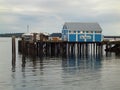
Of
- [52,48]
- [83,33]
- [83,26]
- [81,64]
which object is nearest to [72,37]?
[83,33]

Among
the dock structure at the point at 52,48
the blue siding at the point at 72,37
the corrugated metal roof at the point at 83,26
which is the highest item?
the corrugated metal roof at the point at 83,26

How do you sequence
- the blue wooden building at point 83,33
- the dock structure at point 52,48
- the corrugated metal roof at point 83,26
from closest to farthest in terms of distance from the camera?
the dock structure at point 52,48 → the blue wooden building at point 83,33 → the corrugated metal roof at point 83,26

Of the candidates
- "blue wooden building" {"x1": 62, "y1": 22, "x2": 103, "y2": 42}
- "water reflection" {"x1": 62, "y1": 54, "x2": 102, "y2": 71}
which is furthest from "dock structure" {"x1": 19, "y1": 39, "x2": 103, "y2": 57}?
"water reflection" {"x1": 62, "y1": 54, "x2": 102, "y2": 71}

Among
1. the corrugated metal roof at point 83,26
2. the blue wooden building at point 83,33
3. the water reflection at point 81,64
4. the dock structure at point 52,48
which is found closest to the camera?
the water reflection at point 81,64

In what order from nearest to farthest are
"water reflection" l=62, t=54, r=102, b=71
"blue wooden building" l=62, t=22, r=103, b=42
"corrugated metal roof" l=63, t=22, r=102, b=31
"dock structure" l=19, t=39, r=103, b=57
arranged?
"water reflection" l=62, t=54, r=102, b=71
"dock structure" l=19, t=39, r=103, b=57
"blue wooden building" l=62, t=22, r=103, b=42
"corrugated metal roof" l=63, t=22, r=102, b=31

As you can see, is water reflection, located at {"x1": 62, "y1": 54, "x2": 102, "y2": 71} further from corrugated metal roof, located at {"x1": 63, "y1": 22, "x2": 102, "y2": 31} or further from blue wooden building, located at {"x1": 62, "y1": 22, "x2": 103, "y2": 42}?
corrugated metal roof, located at {"x1": 63, "y1": 22, "x2": 102, "y2": 31}

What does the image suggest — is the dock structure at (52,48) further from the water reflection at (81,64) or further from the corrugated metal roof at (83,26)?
the water reflection at (81,64)

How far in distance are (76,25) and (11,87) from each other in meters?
51.7

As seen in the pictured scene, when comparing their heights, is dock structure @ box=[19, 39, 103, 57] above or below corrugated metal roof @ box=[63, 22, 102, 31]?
below

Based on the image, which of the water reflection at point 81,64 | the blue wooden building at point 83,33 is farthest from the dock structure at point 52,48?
the water reflection at point 81,64

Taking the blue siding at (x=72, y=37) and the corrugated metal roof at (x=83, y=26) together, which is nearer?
the blue siding at (x=72, y=37)

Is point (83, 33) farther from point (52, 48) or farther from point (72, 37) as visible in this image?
point (52, 48)

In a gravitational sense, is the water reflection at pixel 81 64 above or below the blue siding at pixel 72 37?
below

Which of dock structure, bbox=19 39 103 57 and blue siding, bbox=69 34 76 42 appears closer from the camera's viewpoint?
dock structure, bbox=19 39 103 57
